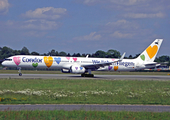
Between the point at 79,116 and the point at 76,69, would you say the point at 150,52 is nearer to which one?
the point at 76,69

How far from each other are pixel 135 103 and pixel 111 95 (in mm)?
3283

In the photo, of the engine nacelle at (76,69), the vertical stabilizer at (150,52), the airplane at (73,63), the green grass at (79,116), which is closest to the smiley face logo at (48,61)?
the airplane at (73,63)

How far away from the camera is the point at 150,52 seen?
176ft

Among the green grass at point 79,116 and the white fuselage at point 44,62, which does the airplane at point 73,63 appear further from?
the green grass at point 79,116

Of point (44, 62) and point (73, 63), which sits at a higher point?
point (44, 62)

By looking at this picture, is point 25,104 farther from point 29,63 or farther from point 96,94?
point 29,63

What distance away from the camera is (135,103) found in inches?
659

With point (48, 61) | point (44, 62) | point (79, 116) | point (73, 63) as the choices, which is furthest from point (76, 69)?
point (79, 116)

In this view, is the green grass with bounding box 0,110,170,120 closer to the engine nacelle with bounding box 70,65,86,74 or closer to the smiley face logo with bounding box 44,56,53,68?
the engine nacelle with bounding box 70,65,86,74

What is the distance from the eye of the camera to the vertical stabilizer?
5356cm

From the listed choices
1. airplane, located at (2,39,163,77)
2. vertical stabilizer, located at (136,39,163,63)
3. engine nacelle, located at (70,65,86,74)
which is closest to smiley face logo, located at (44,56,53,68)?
airplane, located at (2,39,163,77)

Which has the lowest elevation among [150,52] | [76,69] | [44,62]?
[76,69]

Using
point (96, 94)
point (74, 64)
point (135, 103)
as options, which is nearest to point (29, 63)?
point (74, 64)

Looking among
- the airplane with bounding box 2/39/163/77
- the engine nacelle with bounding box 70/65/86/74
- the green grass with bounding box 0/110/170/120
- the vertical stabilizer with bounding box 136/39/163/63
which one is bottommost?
the green grass with bounding box 0/110/170/120
